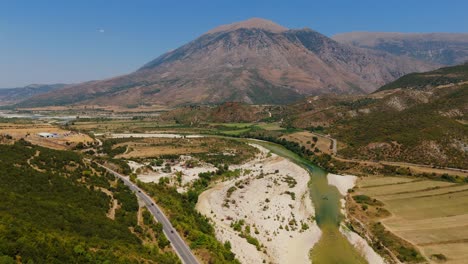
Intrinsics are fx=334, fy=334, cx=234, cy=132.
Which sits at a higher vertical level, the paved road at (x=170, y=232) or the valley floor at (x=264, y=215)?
the paved road at (x=170, y=232)

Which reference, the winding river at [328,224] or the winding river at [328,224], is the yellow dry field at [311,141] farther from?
the winding river at [328,224]

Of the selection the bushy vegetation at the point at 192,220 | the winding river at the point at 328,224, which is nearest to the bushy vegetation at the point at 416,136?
the winding river at the point at 328,224

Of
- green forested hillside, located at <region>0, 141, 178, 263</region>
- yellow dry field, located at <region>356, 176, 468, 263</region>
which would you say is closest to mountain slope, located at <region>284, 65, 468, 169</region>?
yellow dry field, located at <region>356, 176, 468, 263</region>

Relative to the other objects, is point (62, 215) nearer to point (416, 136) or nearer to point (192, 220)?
point (192, 220)

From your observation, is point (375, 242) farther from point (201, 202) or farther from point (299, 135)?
point (299, 135)

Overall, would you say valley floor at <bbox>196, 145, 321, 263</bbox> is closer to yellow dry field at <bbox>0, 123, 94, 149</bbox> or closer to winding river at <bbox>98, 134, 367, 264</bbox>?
winding river at <bbox>98, 134, 367, 264</bbox>

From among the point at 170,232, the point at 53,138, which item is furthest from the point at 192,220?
the point at 53,138
